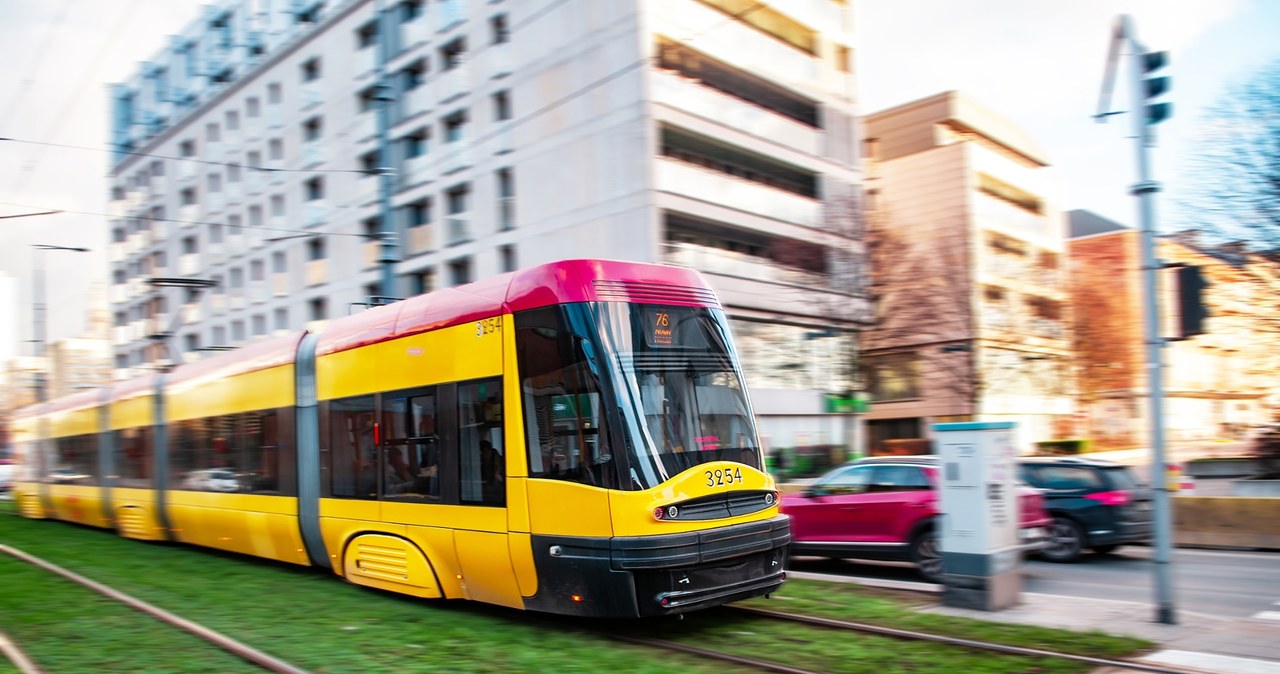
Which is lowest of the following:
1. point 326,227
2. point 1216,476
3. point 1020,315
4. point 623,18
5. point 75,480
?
point 1216,476

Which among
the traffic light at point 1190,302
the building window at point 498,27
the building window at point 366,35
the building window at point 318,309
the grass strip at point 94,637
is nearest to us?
the grass strip at point 94,637

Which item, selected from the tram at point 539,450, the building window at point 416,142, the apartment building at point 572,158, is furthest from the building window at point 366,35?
the tram at point 539,450

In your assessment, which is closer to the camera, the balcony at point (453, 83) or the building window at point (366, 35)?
the balcony at point (453, 83)

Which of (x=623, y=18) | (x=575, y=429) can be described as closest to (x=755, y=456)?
(x=575, y=429)

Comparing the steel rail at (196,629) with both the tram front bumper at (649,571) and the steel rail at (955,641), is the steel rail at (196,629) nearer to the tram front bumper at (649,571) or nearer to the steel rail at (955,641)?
the tram front bumper at (649,571)

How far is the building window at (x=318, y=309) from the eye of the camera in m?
39.6

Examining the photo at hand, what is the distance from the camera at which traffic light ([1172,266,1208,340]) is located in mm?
8211

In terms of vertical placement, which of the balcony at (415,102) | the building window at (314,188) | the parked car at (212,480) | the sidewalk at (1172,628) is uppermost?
the balcony at (415,102)

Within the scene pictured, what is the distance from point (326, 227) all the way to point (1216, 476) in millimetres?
32579

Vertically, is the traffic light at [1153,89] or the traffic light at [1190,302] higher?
the traffic light at [1153,89]

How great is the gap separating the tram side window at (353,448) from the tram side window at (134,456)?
7035 millimetres

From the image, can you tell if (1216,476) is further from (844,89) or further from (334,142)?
(334,142)

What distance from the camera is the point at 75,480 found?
790 inches

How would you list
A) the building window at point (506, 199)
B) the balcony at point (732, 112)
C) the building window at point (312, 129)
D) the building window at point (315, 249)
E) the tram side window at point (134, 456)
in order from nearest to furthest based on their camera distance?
the tram side window at point (134, 456) < the balcony at point (732, 112) < the building window at point (506, 199) < the building window at point (315, 249) < the building window at point (312, 129)
